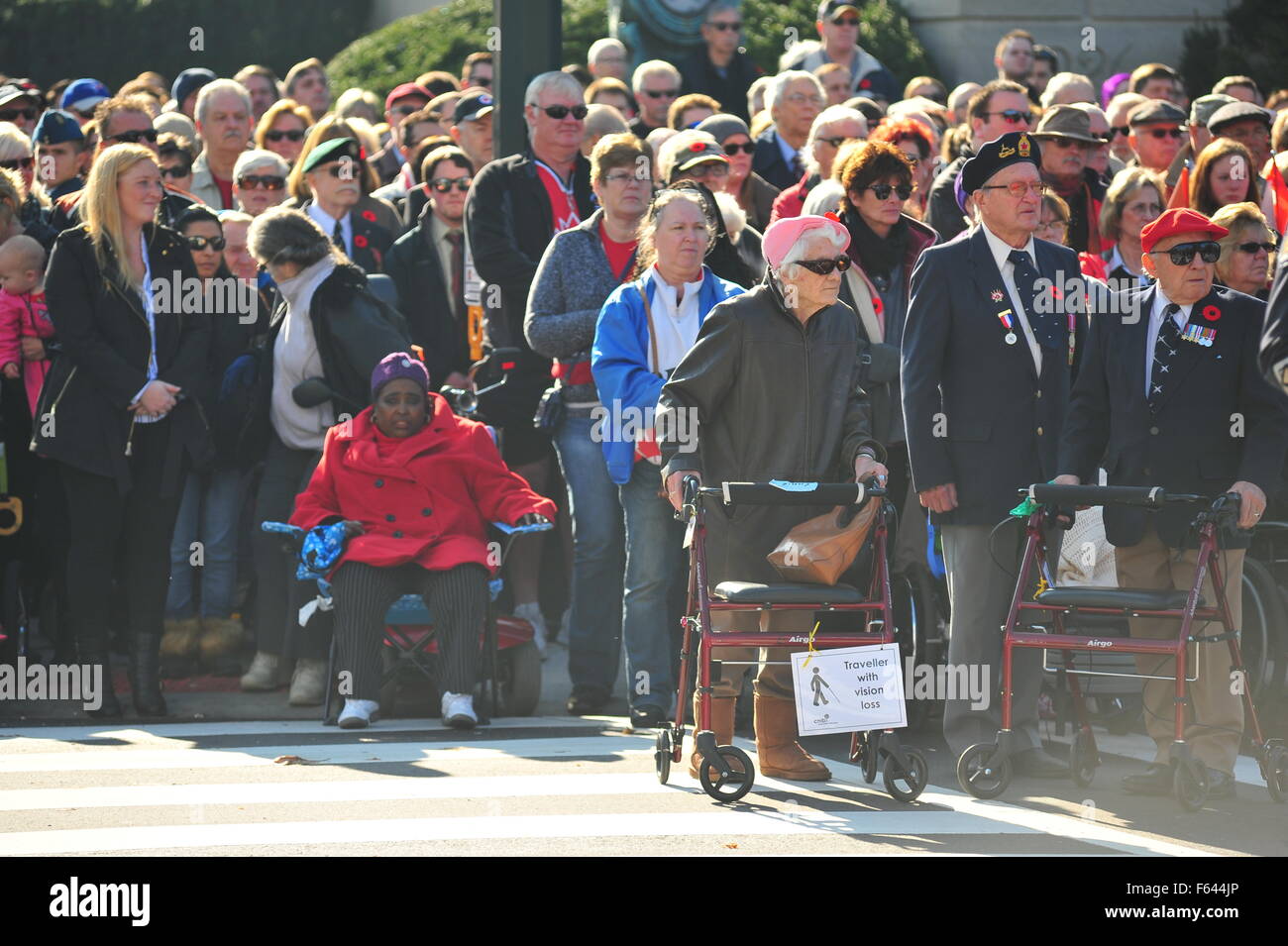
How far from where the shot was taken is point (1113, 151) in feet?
48.5

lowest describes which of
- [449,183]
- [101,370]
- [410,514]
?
[410,514]

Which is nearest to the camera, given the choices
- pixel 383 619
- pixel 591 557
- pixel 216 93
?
pixel 383 619

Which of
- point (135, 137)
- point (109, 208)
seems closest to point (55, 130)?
point (135, 137)

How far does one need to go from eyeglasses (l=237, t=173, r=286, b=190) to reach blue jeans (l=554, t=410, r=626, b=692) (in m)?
3.03

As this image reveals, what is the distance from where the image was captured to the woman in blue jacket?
9938mm

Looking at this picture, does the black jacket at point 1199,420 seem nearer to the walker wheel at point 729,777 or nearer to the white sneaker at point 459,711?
the walker wheel at point 729,777

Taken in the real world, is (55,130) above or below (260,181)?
above

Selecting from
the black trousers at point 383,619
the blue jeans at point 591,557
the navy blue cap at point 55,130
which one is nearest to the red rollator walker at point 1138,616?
the blue jeans at point 591,557

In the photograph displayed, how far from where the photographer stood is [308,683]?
34.8 feet

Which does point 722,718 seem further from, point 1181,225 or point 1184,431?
point 1181,225

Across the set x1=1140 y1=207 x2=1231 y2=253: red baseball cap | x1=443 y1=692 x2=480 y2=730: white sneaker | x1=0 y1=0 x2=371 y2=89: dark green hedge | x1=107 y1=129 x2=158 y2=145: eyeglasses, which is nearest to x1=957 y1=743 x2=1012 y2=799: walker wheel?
x1=1140 y1=207 x2=1231 y2=253: red baseball cap

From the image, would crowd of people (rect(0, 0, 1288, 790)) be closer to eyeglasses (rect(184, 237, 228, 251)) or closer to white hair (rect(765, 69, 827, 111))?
eyeglasses (rect(184, 237, 228, 251))

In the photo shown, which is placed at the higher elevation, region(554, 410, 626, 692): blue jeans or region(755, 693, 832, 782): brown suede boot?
region(554, 410, 626, 692): blue jeans

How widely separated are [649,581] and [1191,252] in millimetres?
2814
